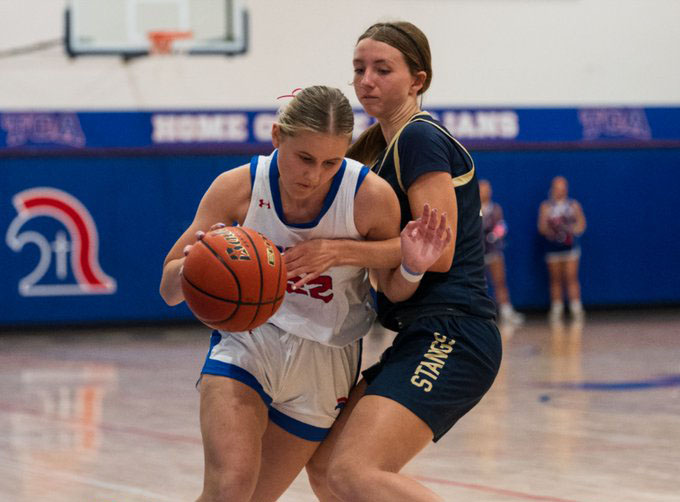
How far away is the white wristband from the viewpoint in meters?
3.47

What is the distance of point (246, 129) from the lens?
13.9m

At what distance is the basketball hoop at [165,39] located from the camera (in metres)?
13.1

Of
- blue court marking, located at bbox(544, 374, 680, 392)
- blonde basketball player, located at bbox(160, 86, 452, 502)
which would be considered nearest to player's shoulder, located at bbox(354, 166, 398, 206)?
blonde basketball player, located at bbox(160, 86, 452, 502)

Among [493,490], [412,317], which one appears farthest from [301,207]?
[493,490]

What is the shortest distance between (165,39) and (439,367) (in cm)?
1028

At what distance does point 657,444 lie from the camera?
6.70 m

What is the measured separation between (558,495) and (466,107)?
31.9 feet

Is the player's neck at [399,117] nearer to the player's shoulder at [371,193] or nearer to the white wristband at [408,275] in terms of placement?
the player's shoulder at [371,193]

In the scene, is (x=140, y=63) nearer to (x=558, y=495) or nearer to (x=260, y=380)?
(x=558, y=495)

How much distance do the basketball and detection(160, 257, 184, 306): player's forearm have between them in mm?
111

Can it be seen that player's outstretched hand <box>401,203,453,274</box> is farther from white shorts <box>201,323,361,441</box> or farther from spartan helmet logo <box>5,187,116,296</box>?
Answer: spartan helmet logo <box>5,187,116,296</box>

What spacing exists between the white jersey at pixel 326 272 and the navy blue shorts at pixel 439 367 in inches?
7.6

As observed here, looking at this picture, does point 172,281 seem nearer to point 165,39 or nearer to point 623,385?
point 623,385

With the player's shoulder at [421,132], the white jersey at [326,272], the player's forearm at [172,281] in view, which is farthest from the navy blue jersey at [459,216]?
the player's forearm at [172,281]
